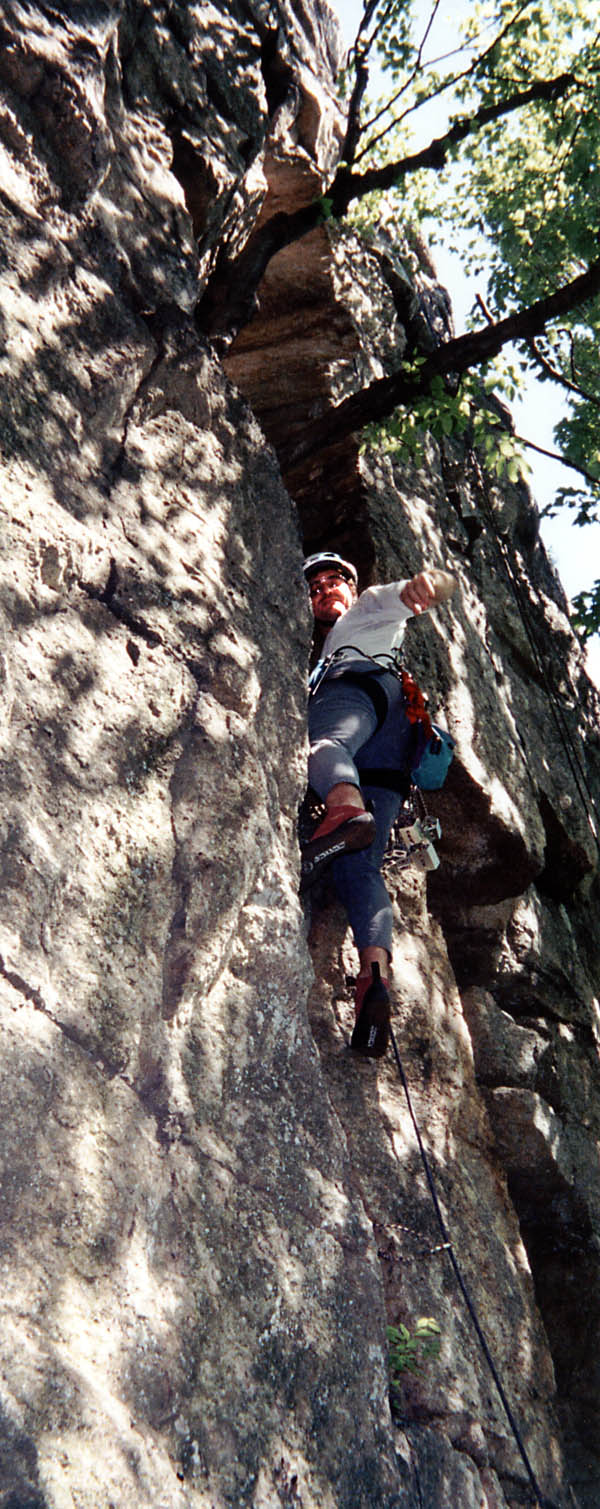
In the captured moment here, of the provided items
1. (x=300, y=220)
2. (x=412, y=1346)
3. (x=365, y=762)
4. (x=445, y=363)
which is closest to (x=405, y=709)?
(x=365, y=762)

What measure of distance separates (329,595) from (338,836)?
1.88 metres

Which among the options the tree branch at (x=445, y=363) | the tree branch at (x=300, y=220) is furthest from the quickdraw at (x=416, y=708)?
the tree branch at (x=300, y=220)

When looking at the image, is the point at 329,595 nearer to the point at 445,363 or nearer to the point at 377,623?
the point at 377,623

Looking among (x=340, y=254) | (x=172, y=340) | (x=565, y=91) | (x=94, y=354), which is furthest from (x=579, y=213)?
(x=94, y=354)

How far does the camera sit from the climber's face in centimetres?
602

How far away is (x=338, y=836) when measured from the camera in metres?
4.61

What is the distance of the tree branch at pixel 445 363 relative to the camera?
6309 mm

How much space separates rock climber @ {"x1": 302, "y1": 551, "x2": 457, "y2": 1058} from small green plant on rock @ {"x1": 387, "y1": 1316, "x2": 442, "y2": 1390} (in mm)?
1071

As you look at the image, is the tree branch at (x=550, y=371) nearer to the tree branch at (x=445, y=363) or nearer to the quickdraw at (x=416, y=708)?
the tree branch at (x=445, y=363)

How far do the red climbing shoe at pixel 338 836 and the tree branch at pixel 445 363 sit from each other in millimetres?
3118

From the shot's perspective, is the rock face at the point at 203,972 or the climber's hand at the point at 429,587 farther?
the climber's hand at the point at 429,587

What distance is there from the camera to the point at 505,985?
6.69m

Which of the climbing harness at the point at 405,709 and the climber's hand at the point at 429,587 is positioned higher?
the climber's hand at the point at 429,587

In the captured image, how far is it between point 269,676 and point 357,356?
407 centimetres
